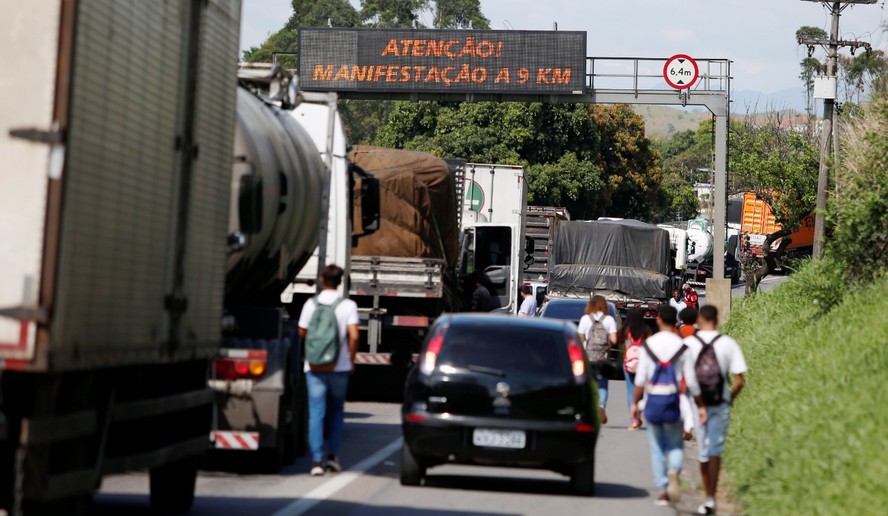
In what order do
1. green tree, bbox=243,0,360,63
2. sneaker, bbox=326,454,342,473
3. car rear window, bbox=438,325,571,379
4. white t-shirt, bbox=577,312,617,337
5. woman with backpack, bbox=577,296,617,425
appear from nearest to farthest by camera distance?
1. car rear window, bbox=438,325,571,379
2. sneaker, bbox=326,454,342,473
3. woman with backpack, bbox=577,296,617,425
4. white t-shirt, bbox=577,312,617,337
5. green tree, bbox=243,0,360,63

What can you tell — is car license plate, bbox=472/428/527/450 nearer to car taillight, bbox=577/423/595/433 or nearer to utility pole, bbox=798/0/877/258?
car taillight, bbox=577/423/595/433

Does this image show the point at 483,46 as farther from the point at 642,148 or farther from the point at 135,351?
the point at 642,148

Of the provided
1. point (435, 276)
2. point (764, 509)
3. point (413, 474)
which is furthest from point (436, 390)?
point (435, 276)

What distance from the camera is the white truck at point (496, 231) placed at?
30.3m

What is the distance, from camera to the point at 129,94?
762 cm

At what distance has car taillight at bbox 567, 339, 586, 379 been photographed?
12.2 meters

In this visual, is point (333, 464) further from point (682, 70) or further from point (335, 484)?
point (682, 70)

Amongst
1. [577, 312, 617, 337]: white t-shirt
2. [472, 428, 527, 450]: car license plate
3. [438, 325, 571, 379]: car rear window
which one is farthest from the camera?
[577, 312, 617, 337]: white t-shirt

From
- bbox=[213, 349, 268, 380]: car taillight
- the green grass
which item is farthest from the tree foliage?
bbox=[213, 349, 268, 380]: car taillight

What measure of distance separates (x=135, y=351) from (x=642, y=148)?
221ft

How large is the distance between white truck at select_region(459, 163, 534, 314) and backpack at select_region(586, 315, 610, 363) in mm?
7840

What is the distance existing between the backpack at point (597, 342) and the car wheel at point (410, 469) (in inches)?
263

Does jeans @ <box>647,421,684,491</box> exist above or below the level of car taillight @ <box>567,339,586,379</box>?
below

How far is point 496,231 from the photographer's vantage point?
31094mm
